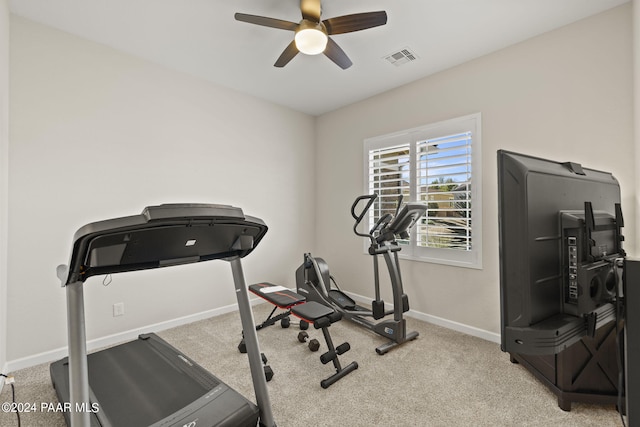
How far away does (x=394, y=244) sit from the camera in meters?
2.90

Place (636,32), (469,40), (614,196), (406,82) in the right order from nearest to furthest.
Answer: (614,196), (636,32), (469,40), (406,82)

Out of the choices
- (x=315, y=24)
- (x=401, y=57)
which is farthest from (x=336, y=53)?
(x=401, y=57)

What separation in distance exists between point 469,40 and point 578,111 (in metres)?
1.07

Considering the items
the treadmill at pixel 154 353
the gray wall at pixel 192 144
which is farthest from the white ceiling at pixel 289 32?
the treadmill at pixel 154 353

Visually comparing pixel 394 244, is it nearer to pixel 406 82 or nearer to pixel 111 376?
pixel 406 82

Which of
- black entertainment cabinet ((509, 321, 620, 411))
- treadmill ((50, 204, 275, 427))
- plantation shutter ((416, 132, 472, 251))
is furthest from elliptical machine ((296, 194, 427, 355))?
treadmill ((50, 204, 275, 427))

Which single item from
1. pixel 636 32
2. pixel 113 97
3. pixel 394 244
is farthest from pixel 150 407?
pixel 636 32

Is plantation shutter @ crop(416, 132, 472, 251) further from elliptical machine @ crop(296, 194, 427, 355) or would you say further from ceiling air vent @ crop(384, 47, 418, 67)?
ceiling air vent @ crop(384, 47, 418, 67)

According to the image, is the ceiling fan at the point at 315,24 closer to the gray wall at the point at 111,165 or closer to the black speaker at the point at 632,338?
the gray wall at the point at 111,165

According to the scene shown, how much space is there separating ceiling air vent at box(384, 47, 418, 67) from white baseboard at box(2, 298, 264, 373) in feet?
10.8

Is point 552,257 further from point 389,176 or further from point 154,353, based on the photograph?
point 389,176

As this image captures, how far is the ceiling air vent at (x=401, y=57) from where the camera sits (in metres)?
2.78

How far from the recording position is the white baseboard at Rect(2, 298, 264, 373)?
7.61 ft

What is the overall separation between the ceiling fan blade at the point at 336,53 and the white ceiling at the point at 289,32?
0.25 meters
